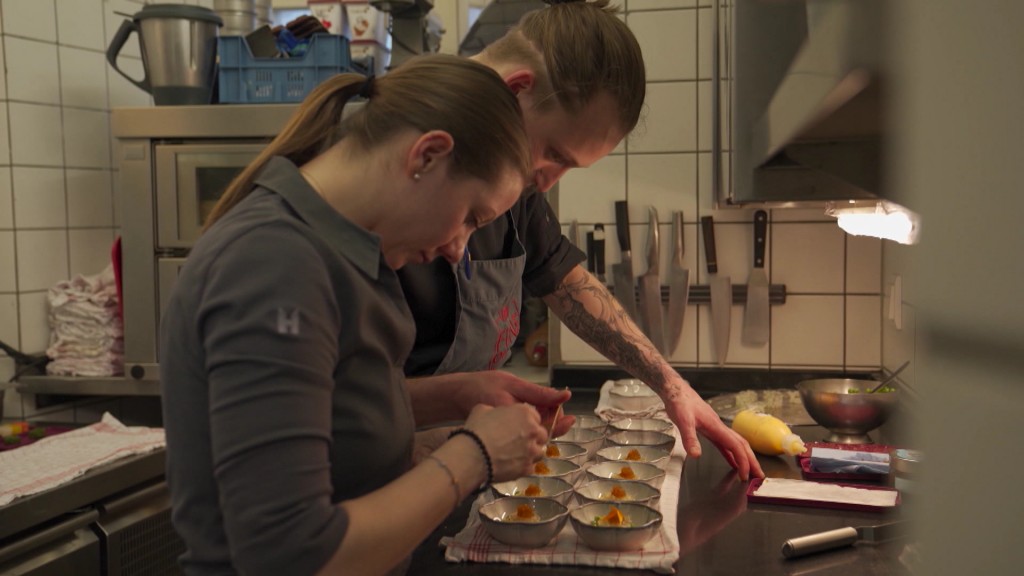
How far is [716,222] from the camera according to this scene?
98.7 inches

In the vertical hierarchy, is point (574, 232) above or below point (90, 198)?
below

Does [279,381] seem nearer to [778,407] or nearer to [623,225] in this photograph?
[778,407]

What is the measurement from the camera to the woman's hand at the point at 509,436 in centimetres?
107

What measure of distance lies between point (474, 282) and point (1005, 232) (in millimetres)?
1445

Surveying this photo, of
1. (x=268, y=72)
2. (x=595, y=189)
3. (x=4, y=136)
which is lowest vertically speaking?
(x=595, y=189)

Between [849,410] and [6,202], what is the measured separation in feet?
7.98

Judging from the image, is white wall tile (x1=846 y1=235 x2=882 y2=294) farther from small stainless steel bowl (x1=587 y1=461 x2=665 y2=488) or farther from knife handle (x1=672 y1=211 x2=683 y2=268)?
small stainless steel bowl (x1=587 y1=461 x2=665 y2=488)

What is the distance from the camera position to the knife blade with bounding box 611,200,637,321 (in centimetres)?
252

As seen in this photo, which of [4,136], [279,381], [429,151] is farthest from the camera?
[4,136]

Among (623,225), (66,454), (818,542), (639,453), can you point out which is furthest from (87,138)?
(818,542)

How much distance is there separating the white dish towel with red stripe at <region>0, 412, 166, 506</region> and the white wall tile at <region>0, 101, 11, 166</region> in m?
0.86

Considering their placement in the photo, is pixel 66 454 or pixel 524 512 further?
pixel 66 454

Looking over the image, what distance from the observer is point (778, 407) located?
224cm

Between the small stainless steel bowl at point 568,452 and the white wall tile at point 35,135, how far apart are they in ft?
6.68
